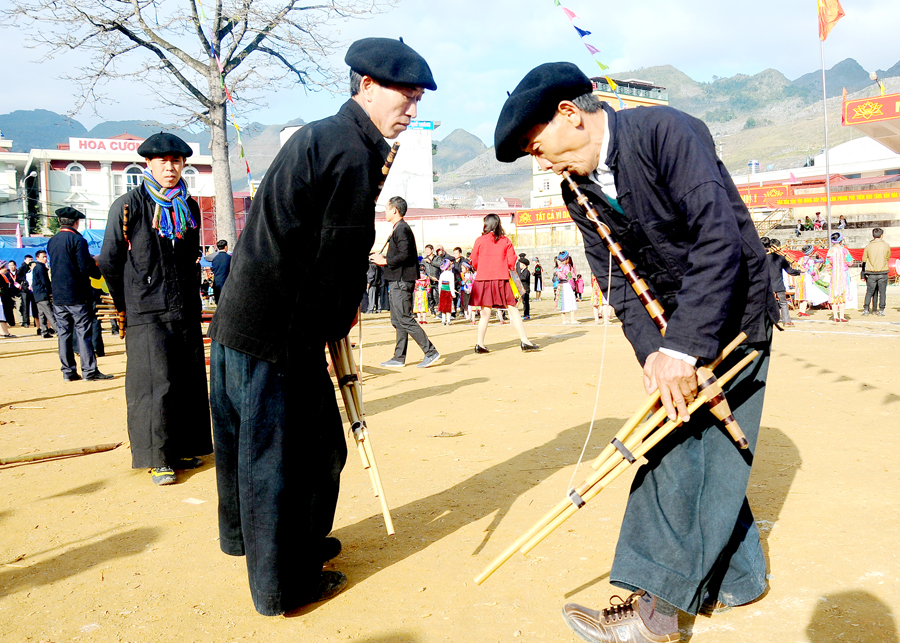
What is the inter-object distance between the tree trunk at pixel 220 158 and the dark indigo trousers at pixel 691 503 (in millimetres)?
14398

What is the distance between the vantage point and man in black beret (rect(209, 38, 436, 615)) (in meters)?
2.52

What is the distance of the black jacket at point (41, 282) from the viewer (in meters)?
13.9

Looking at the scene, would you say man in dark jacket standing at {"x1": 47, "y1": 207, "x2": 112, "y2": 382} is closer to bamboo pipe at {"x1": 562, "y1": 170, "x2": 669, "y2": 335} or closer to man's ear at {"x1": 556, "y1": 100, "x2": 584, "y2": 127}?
bamboo pipe at {"x1": 562, "y1": 170, "x2": 669, "y2": 335}

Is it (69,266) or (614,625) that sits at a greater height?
(69,266)

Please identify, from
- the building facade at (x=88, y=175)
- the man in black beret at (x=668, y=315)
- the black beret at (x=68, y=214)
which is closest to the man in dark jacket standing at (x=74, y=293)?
the black beret at (x=68, y=214)

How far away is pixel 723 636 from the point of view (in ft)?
8.00

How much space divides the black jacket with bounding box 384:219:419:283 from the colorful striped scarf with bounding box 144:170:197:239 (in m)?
3.97

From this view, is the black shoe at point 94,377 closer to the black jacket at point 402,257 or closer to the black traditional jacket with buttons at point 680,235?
the black jacket at point 402,257

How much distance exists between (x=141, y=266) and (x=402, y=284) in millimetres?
4708

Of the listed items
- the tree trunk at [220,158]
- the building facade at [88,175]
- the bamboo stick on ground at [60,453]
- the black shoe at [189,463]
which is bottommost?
the black shoe at [189,463]

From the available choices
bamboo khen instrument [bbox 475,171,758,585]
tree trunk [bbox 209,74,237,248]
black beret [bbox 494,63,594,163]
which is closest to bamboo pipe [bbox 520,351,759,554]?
bamboo khen instrument [bbox 475,171,758,585]

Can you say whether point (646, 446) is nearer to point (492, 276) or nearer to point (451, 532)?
point (451, 532)

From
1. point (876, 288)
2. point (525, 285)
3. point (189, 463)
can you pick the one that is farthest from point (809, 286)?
point (189, 463)

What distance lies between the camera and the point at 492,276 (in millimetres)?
10641
